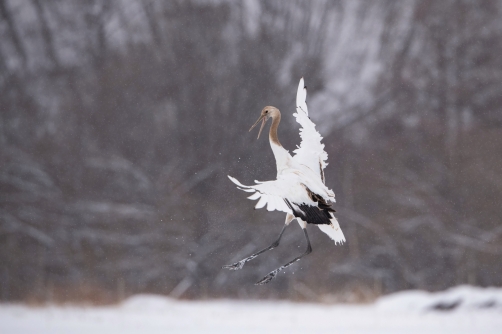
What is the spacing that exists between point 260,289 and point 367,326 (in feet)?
14.1

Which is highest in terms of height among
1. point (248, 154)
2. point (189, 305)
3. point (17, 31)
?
point (17, 31)

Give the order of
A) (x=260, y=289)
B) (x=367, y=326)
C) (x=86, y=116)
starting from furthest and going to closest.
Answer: (x=86, y=116) < (x=260, y=289) < (x=367, y=326)

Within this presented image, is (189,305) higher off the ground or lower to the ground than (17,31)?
lower

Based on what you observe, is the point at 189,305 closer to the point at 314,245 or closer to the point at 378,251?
the point at 314,245

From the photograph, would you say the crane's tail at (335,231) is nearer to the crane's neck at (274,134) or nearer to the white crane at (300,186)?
the white crane at (300,186)

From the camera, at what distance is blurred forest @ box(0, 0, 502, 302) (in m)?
13.5

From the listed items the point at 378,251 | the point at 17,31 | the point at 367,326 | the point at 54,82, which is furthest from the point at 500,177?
the point at 17,31

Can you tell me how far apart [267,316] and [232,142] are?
13.5 ft

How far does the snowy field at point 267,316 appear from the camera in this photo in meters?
8.95

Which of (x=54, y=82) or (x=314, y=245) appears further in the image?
(x=54, y=82)

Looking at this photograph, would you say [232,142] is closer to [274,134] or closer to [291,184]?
[274,134]

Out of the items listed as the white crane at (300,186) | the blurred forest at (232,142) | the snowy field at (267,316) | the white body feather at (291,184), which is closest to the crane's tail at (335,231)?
the white crane at (300,186)

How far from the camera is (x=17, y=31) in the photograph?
15.2 meters

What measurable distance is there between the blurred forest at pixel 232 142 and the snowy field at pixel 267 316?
3.33ft
